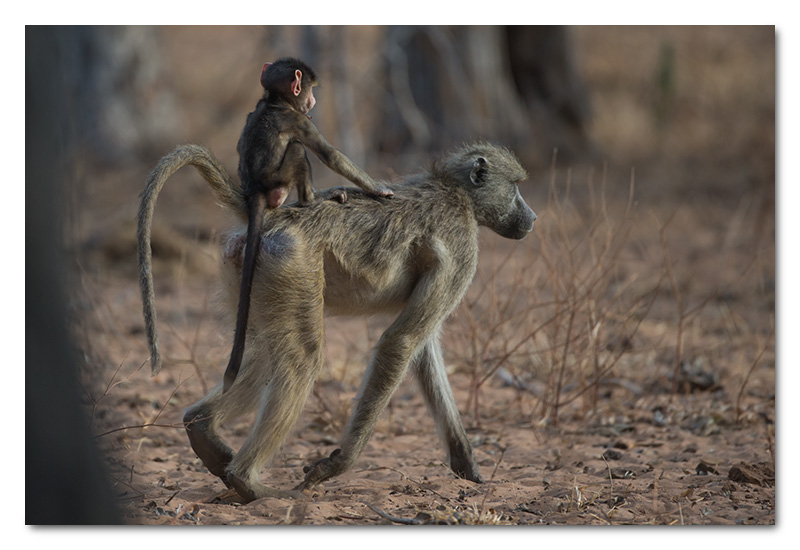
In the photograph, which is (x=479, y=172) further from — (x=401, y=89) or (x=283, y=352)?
(x=401, y=89)

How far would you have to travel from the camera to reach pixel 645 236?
8617mm

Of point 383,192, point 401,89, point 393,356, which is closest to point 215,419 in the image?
point 393,356

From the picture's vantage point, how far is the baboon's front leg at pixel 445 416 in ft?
12.6

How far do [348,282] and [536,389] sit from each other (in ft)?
7.11

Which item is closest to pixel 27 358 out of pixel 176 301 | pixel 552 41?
pixel 176 301

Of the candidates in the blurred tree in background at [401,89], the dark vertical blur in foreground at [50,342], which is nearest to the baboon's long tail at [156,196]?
the dark vertical blur in foreground at [50,342]

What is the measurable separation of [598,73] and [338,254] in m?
10.2

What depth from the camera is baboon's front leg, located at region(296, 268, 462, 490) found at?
3.42 m

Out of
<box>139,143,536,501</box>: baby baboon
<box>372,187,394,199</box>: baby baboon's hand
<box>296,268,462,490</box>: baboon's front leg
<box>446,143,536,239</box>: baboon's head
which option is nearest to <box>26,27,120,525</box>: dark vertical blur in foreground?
<box>139,143,536,501</box>: baby baboon

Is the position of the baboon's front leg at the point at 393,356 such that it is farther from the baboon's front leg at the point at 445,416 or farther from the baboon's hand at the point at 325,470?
the baboon's front leg at the point at 445,416

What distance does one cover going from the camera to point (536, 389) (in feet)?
17.3

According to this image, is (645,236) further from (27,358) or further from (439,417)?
(27,358)

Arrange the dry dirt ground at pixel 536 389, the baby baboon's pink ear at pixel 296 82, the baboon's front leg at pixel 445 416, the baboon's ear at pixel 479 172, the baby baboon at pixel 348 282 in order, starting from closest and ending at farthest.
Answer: the baby baboon's pink ear at pixel 296 82
the baby baboon at pixel 348 282
the dry dirt ground at pixel 536 389
the baboon's ear at pixel 479 172
the baboon's front leg at pixel 445 416

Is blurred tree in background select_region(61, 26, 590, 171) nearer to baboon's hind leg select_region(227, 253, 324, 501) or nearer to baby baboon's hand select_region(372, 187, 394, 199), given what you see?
baby baboon's hand select_region(372, 187, 394, 199)
